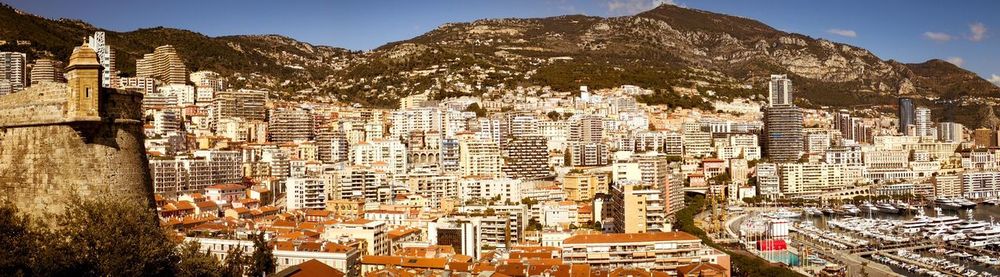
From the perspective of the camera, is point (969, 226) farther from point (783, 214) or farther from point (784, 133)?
point (784, 133)

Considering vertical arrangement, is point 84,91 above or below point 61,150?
above

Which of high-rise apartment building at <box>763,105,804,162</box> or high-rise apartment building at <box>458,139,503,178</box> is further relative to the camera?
high-rise apartment building at <box>763,105,804,162</box>

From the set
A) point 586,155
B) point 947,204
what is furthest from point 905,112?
point 586,155

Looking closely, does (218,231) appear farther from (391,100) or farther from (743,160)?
(391,100)

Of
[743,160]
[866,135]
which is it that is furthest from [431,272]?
[866,135]

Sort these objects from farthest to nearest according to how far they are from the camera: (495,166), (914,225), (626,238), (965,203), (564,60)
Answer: (564,60)
(965,203)
(495,166)
(914,225)
(626,238)

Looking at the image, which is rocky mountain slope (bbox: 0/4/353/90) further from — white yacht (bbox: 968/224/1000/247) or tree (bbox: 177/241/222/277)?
tree (bbox: 177/241/222/277)

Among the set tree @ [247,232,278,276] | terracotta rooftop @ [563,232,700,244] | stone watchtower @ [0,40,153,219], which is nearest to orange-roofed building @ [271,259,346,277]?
tree @ [247,232,278,276]
